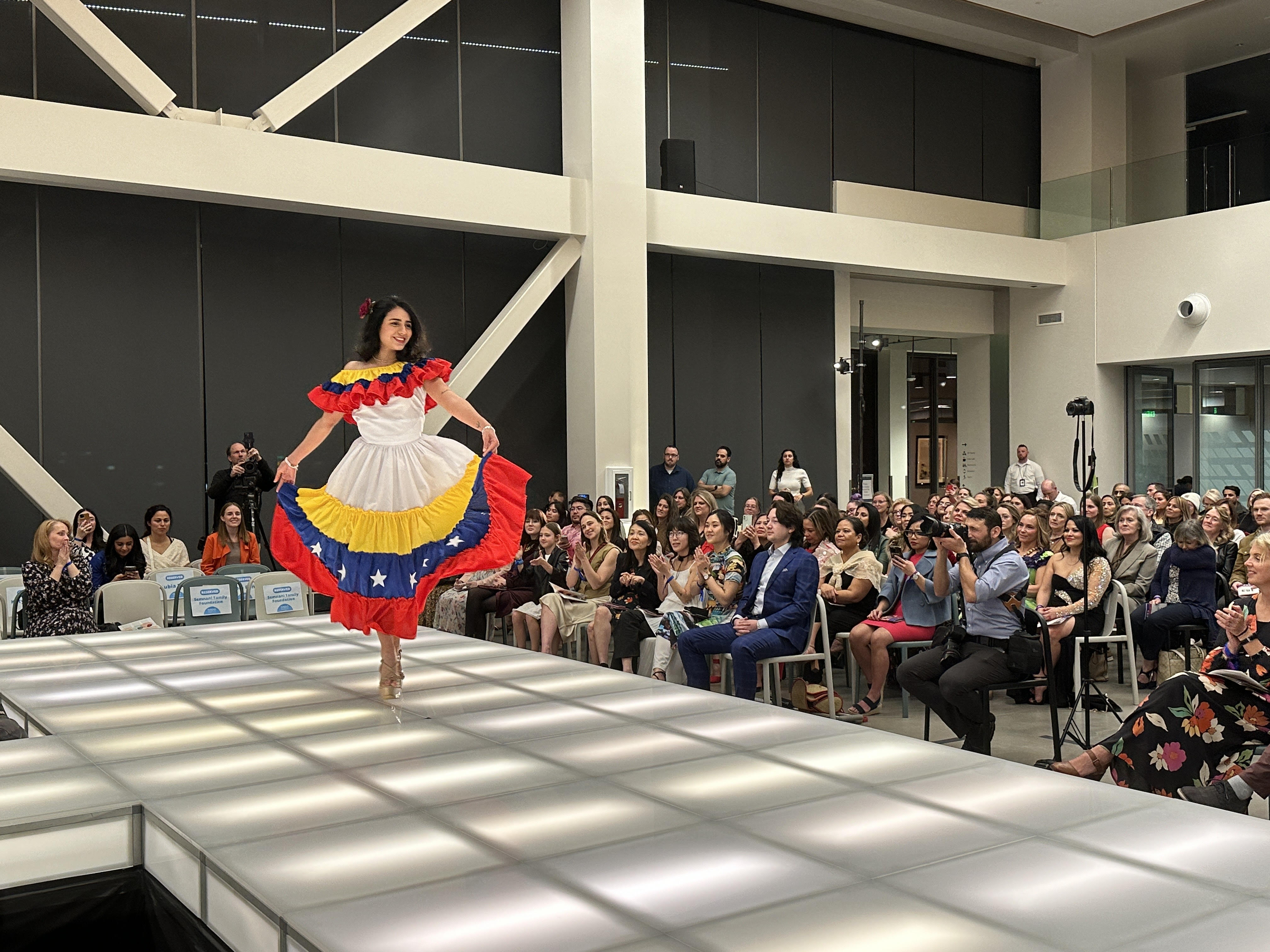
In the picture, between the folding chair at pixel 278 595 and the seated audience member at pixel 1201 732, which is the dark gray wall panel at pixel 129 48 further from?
the seated audience member at pixel 1201 732

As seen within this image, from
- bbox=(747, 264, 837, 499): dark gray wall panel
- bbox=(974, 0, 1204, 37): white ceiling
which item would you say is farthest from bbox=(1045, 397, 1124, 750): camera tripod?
bbox=(974, 0, 1204, 37): white ceiling

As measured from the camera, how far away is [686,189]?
44.1 feet

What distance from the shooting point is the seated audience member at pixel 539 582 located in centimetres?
749

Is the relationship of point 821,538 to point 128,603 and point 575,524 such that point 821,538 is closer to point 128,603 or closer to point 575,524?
point 575,524

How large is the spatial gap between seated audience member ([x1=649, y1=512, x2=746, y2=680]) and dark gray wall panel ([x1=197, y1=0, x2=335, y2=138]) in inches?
289

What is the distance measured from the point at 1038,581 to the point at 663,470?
745cm

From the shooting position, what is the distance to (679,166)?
13.5 meters

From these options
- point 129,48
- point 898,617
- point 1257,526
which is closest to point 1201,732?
point 898,617

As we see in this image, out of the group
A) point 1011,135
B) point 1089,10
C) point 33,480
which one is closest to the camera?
point 33,480

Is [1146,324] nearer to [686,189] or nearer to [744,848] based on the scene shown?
[686,189]

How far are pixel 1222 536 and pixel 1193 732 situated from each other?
450cm

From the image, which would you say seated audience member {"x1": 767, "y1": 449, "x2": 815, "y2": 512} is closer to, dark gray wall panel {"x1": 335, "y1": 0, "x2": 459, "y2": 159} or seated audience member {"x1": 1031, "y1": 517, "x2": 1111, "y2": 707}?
dark gray wall panel {"x1": 335, "y1": 0, "x2": 459, "y2": 159}

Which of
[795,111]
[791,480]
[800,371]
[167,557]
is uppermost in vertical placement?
[795,111]

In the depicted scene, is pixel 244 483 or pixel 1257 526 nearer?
pixel 1257 526
